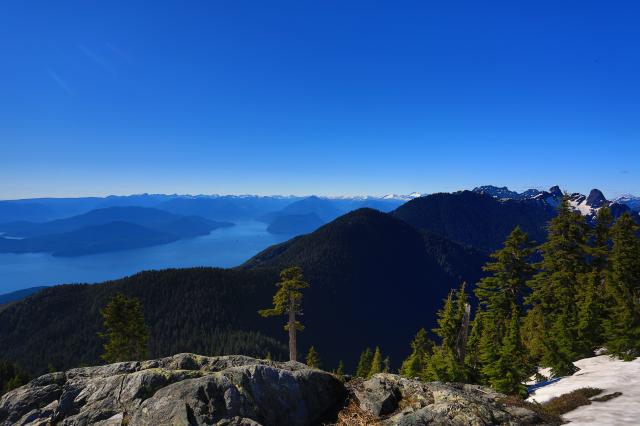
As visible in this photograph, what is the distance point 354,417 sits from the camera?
31.4ft

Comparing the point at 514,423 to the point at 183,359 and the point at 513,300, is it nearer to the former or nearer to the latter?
the point at 183,359

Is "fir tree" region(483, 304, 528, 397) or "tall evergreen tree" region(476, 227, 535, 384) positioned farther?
"tall evergreen tree" region(476, 227, 535, 384)

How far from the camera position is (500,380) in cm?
1878

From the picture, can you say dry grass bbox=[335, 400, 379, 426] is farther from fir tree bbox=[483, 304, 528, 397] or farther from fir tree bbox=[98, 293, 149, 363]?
fir tree bbox=[98, 293, 149, 363]

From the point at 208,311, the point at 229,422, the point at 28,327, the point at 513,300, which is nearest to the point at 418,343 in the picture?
the point at 513,300

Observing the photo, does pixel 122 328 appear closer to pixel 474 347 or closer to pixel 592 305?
pixel 474 347

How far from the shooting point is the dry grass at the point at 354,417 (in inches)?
365

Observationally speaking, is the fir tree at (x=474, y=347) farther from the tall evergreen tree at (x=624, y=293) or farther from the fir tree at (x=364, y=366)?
the fir tree at (x=364, y=366)

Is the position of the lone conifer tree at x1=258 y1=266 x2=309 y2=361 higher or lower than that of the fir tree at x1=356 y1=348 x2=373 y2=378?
higher

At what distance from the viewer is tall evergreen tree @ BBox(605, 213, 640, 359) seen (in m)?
21.1

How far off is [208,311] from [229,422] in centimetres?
18306

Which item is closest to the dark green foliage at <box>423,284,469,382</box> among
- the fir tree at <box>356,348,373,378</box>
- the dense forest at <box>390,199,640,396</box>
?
the dense forest at <box>390,199,640,396</box>

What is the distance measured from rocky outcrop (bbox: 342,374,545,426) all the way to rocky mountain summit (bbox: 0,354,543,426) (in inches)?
1.0

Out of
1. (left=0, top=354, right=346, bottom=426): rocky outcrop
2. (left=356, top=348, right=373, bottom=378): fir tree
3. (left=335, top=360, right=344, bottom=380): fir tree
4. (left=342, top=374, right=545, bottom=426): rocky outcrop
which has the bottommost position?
(left=356, top=348, right=373, bottom=378): fir tree
